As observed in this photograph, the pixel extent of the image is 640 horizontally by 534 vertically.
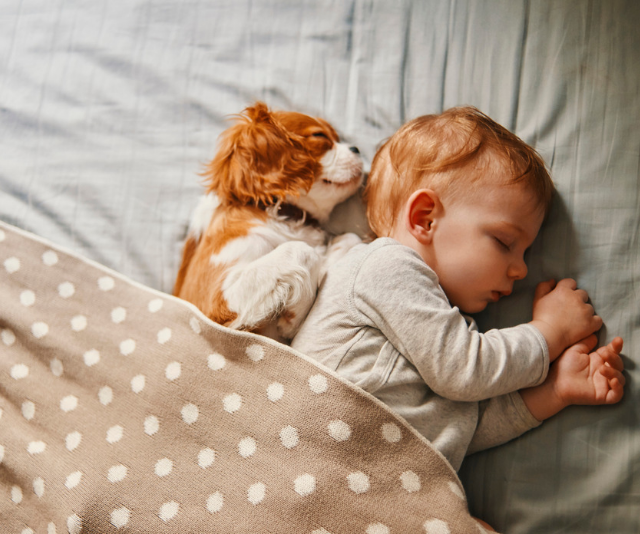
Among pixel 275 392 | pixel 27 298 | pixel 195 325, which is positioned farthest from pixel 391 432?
pixel 27 298

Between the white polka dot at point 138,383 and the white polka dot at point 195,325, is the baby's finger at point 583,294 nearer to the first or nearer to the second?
the white polka dot at point 195,325

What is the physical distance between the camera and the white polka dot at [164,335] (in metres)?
0.97

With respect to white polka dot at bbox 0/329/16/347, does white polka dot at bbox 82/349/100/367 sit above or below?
above

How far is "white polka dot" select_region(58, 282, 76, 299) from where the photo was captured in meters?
1.08

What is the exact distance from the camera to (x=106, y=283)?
3.53 feet

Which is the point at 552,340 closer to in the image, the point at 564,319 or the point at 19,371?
the point at 564,319

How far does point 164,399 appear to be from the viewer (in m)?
0.91

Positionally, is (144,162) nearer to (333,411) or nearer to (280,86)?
(280,86)

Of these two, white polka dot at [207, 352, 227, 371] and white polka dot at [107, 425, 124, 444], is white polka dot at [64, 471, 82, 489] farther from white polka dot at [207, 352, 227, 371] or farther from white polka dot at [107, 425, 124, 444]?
white polka dot at [207, 352, 227, 371]

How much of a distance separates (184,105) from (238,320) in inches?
25.4

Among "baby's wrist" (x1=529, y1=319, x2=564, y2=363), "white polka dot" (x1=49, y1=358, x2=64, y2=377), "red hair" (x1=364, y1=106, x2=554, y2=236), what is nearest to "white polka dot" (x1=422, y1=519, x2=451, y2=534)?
"baby's wrist" (x1=529, y1=319, x2=564, y2=363)

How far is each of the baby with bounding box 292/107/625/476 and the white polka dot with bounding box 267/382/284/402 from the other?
10 centimetres

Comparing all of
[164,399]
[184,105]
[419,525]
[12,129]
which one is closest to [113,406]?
[164,399]

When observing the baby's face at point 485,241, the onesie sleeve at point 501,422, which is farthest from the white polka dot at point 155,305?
the onesie sleeve at point 501,422
